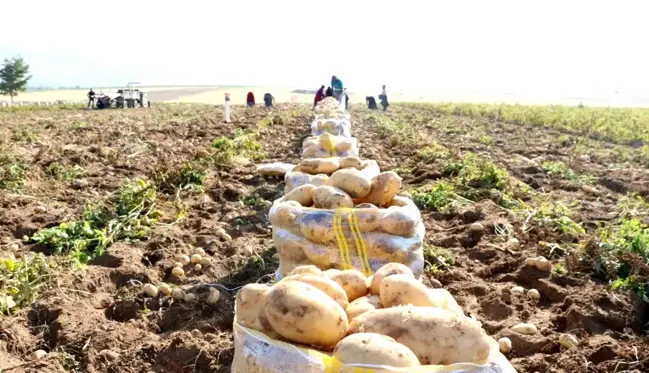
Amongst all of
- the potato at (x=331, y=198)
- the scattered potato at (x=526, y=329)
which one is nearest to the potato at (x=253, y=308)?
the potato at (x=331, y=198)

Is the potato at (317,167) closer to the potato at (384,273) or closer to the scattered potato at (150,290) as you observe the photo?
the scattered potato at (150,290)

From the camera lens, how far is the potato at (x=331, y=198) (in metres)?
4.01

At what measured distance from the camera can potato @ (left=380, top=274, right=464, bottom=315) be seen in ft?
8.58

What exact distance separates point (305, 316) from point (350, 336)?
21cm

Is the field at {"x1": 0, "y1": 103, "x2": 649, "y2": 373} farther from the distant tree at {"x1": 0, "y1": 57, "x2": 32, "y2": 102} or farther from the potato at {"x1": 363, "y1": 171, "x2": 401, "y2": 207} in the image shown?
the distant tree at {"x1": 0, "y1": 57, "x2": 32, "y2": 102}

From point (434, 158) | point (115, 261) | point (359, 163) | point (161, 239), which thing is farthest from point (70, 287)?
point (434, 158)

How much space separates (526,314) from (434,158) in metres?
5.80

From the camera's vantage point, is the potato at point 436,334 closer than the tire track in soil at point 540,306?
Yes

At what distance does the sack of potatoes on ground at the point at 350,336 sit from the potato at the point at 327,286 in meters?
0.05

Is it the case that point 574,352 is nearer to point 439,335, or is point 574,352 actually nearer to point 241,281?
point 439,335

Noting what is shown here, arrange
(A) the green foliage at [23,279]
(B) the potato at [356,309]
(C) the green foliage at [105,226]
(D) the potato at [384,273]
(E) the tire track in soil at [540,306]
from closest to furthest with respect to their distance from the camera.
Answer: (B) the potato at [356,309]
(D) the potato at [384,273]
(E) the tire track in soil at [540,306]
(A) the green foliage at [23,279]
(C) the green foliage at [105,226]

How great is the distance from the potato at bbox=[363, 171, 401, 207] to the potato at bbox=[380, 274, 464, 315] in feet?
5.43

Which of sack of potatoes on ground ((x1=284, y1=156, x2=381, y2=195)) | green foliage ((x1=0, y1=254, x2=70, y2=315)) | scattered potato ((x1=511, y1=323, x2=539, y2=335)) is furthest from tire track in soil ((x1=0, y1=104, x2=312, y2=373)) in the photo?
scattered potato ((x1=511, y1=323, x2=539, y2=335))

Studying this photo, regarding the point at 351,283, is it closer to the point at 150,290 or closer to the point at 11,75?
the point at 150,290
